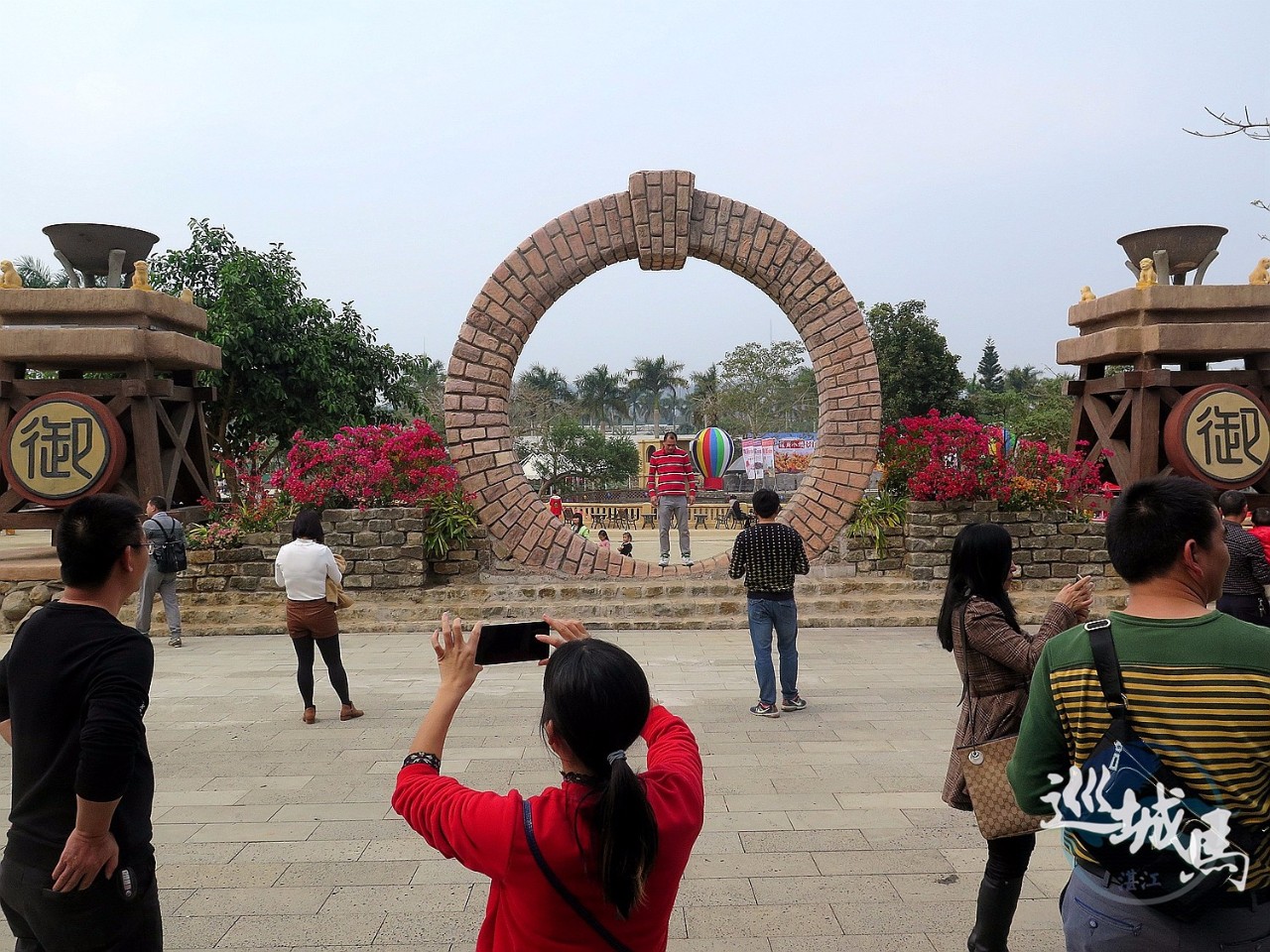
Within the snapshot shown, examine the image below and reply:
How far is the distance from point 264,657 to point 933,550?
22.4 feet

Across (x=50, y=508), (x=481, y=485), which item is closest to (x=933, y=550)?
(x=481, y=485)

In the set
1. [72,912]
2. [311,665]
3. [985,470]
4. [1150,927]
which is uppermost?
[985,470]

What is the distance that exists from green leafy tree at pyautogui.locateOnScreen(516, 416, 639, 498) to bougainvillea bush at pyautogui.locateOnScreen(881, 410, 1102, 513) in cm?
3053

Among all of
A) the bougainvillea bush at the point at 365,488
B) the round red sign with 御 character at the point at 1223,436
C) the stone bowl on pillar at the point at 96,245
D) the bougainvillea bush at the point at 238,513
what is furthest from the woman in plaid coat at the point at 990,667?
the stone bowl on pillar at the point at 96,245

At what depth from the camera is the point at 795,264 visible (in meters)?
10.7

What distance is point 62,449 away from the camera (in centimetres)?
948

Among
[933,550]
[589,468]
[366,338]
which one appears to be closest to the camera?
[933,550]

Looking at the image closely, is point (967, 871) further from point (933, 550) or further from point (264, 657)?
point (933, 550)

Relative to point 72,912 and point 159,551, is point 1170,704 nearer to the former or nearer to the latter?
point 72,912

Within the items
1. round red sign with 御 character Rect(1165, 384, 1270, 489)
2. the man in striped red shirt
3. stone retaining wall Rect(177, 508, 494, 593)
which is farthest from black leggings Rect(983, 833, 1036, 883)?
round red sign with 御 character Rect(1165, 384, 1270, 489)

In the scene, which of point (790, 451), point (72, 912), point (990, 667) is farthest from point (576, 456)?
point (72, 912)

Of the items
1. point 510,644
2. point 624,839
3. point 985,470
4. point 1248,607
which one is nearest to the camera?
point 624,839

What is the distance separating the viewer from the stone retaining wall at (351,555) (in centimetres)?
1019

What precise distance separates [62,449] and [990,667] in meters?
9.34
